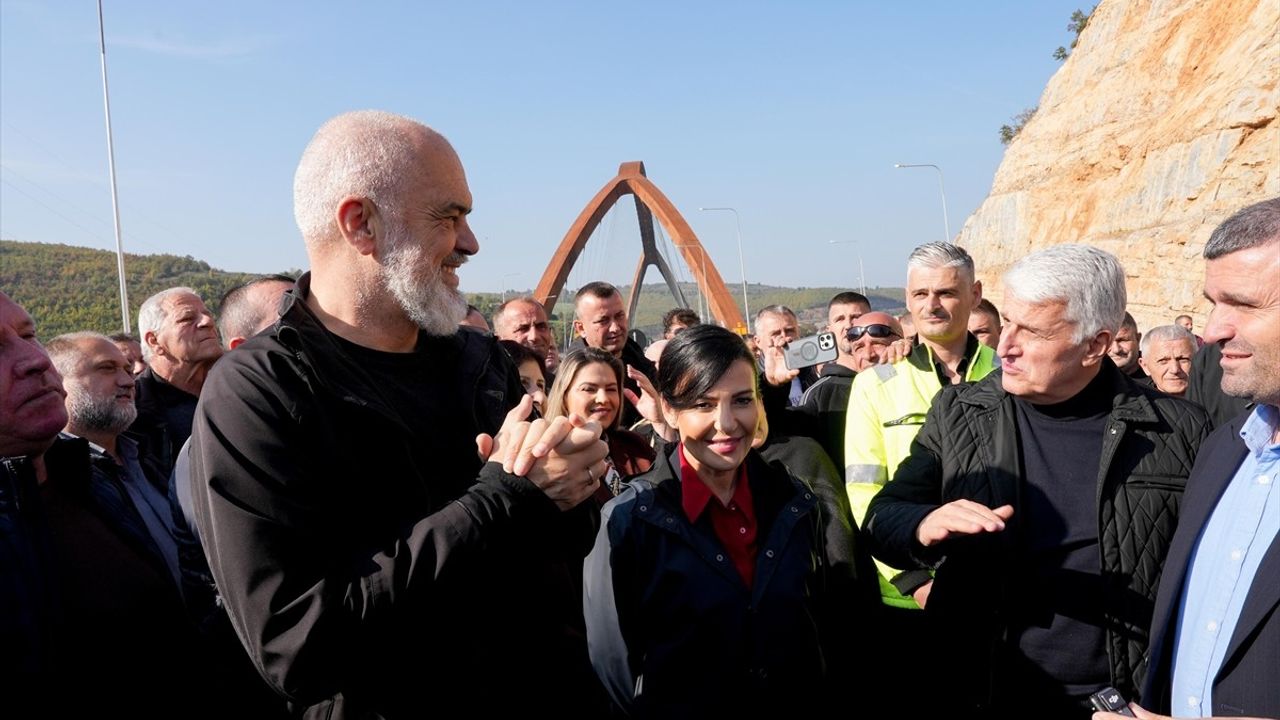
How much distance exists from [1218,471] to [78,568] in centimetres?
293

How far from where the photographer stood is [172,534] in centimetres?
318

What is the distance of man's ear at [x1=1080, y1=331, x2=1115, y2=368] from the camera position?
2.88 m

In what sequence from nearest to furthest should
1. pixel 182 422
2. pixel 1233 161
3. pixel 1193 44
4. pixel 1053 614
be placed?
pixel 1053 614
pixel 182 422
pixel 1233 161
pixel 1193 44

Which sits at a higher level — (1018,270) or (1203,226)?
(1203,226)

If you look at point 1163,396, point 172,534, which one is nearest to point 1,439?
point 172,534

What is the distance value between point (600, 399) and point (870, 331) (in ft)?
6.05

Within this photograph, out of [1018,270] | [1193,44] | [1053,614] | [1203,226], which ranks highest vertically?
[1193,44]

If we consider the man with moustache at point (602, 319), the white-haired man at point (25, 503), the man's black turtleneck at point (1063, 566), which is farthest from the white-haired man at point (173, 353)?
the man's black turtleneck at point (1063, 566)

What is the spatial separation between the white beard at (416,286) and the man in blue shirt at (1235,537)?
1.73 meters

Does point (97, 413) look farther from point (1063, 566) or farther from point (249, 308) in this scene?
point (1063, 566)

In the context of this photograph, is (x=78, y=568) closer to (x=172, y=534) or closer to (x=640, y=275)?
(x=172, y=534)

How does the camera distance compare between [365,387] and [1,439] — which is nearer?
[365,387]

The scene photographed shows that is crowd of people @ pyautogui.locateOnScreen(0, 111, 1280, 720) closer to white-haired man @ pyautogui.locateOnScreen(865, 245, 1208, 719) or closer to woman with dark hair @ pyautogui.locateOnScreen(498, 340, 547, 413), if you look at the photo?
white-haired man @ pyautogui.locateOnScreen(865, 245, 1208, 719)

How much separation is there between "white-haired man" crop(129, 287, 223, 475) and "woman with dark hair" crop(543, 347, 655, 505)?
6.61 feet
